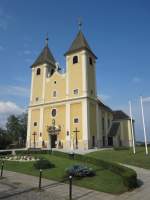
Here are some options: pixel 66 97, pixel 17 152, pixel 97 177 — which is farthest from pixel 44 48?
pixel 97 177

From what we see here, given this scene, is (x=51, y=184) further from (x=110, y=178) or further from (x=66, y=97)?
(x=66, y=97)

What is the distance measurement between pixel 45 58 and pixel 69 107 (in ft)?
45.2

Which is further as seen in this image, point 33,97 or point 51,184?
point 33,97

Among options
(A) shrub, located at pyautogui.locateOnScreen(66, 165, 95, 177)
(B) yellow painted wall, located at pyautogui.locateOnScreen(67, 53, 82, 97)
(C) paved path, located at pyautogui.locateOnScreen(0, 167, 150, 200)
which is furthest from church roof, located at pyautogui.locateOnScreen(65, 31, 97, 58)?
(C) paved path, located at pyautogui.locateOnScreen(0, 167, 150, 200)

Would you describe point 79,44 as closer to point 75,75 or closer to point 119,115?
point 75,75

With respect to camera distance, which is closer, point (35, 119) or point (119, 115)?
point (35, 119)

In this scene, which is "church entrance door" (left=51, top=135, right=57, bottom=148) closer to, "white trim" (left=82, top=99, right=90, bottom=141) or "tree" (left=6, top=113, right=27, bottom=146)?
"white trim" (left=82, top=99, right=90, bottom=141)

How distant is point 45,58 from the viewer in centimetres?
4600

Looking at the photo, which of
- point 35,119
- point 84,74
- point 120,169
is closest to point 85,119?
point 84,74

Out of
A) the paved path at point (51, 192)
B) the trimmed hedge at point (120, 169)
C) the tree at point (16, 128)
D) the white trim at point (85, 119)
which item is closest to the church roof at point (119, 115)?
the white trim at point (85, 119)

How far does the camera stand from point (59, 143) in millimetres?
37688

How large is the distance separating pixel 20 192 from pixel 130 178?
5.37m

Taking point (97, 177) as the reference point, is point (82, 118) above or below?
above

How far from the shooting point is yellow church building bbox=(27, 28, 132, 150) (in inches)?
1442
